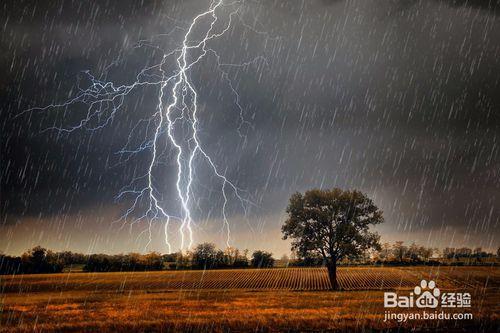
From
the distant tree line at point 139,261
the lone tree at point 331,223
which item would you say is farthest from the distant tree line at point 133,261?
the lone tree at point 331,223

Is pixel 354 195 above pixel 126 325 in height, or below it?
above

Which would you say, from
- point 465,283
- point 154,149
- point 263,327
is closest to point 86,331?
point 263,327

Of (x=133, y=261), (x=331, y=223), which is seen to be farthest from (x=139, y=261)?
(x=331, y=223)

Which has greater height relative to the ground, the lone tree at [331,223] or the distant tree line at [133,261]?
the lone tree at [331,223]

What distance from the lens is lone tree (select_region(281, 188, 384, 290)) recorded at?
1339 inches

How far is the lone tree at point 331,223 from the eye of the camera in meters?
34.0

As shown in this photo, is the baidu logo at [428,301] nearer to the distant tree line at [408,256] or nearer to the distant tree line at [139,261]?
the distant tree line at [408,256]

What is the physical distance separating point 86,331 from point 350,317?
10.3m

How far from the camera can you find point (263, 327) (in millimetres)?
15422

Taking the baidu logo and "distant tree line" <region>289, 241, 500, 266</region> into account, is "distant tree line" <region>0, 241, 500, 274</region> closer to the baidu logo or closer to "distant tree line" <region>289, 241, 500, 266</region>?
"distant tree line" <region>289, 241, 500, 266</region>

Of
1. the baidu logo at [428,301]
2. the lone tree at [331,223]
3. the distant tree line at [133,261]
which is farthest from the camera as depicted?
the distant tree line at [133,261]

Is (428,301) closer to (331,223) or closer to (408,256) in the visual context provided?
(331,223)

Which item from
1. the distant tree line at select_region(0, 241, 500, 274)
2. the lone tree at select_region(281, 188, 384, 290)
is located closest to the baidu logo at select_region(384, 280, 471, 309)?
the lone tree at select_region(281, 188, 384, 290)

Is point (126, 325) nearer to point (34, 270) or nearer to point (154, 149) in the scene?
point (154, 149)
